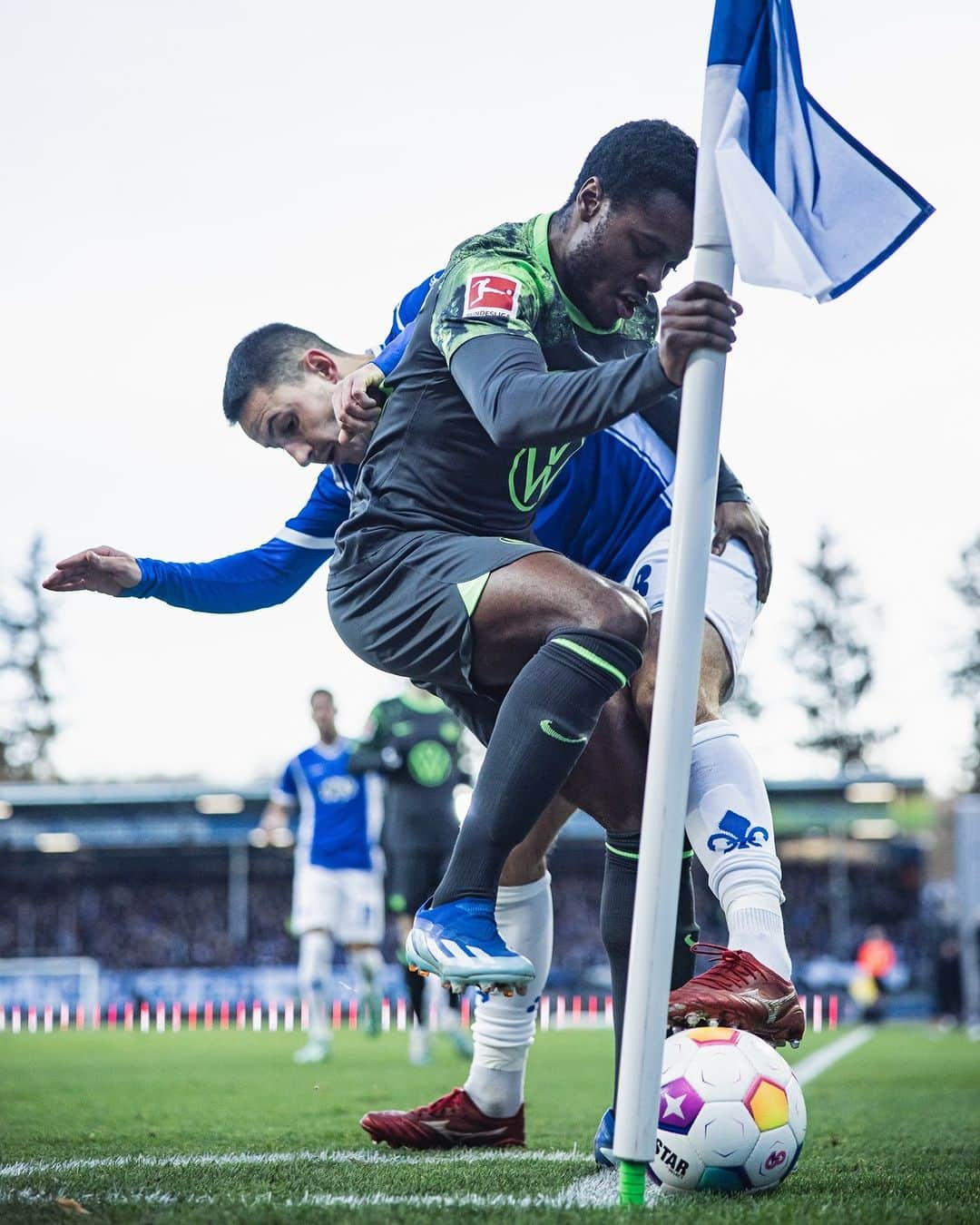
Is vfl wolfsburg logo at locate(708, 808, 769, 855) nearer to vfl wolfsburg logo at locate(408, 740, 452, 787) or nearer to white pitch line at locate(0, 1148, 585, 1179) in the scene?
white pitch line at locate(0, 1148, 585, 1179)

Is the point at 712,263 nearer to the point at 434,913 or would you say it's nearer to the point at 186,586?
the point at 434,913

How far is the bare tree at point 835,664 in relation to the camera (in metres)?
59.8

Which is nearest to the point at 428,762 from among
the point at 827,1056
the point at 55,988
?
the point at 827,1056

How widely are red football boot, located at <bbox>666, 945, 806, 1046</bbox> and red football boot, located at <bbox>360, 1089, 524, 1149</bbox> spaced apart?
3.93 ft

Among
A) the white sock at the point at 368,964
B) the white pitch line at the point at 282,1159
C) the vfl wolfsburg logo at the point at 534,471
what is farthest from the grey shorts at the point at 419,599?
A: the white sock at the point at 368,964

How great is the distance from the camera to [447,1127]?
4.14m

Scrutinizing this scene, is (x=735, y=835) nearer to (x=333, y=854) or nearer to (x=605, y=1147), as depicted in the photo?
(x=605, y=1147)

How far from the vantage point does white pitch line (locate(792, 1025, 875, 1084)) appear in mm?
9210

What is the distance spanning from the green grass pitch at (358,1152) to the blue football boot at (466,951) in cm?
40

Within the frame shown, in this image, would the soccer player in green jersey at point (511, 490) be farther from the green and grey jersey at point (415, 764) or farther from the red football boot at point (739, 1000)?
the green and grey jersey at point (415, 764)

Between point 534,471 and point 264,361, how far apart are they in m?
1.04

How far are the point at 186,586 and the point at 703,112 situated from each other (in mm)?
2118

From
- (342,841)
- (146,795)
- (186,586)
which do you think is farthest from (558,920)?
(186,586)

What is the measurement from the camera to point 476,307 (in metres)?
3.21
